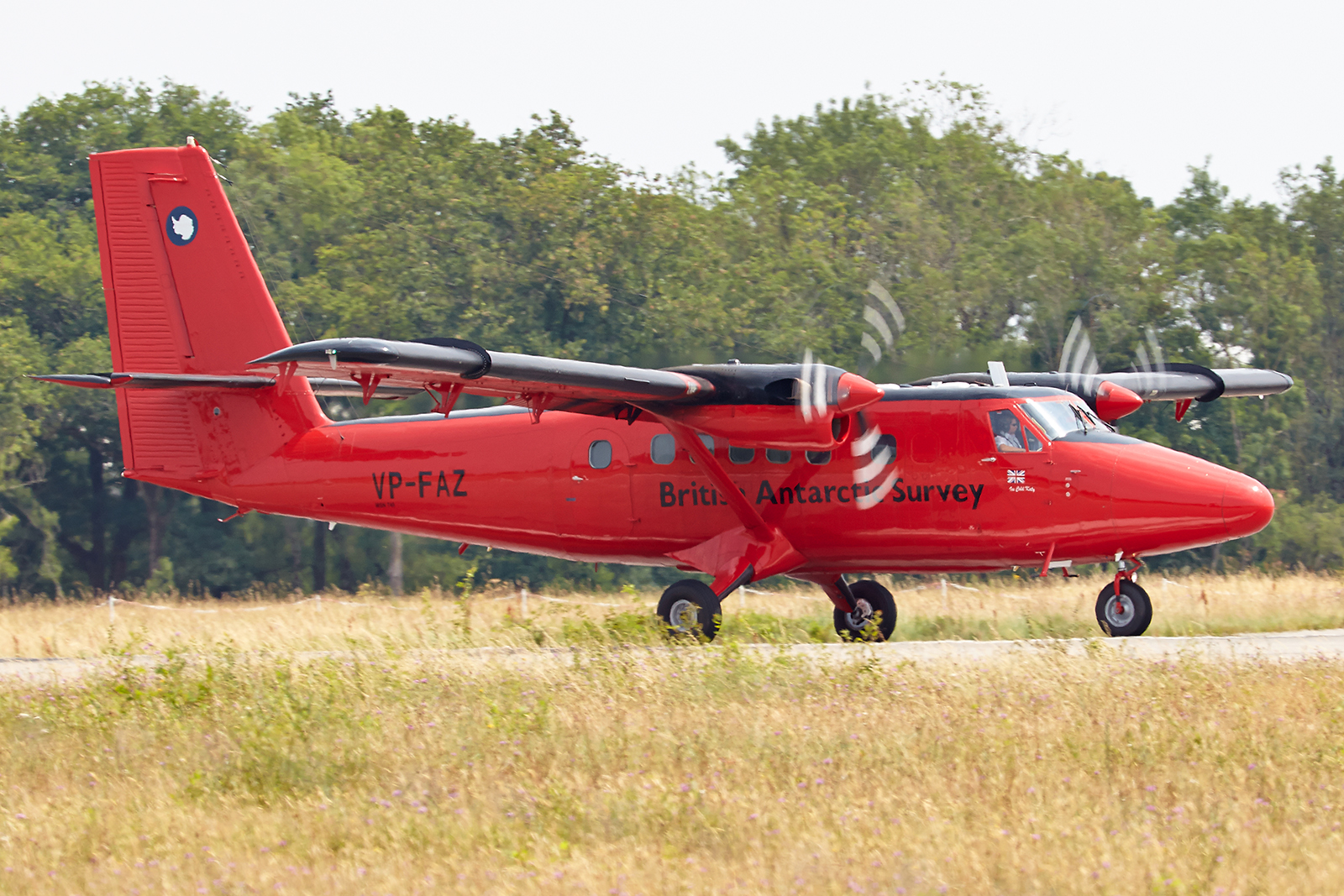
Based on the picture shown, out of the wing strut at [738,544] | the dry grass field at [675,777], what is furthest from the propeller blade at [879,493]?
the dry grass field at [675,777]

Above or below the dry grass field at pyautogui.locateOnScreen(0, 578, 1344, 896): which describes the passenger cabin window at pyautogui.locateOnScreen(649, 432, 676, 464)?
above

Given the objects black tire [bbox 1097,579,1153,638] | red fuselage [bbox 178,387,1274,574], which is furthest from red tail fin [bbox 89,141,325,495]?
black tire [bbox 1097,579,1153,638]

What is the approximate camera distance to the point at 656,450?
17.2 metres

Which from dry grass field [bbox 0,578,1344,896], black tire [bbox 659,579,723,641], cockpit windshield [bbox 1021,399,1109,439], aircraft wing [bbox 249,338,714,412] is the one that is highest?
aircraft wing [bbox 249,338,714,412]

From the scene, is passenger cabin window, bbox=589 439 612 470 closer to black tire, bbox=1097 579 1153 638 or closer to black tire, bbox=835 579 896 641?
black tire, bbox=835 579 896 641

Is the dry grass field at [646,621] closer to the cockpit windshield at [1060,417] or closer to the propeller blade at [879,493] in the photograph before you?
the propeller blade at [879,493]

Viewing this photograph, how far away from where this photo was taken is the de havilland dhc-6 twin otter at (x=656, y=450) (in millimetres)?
15281

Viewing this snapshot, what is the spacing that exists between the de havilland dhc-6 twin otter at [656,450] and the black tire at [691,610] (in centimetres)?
3

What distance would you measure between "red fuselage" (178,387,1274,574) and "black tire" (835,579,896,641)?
988 millimetres

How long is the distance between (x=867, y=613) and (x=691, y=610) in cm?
303

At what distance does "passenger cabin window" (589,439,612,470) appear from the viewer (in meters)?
17.5

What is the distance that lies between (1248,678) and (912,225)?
3317 cm

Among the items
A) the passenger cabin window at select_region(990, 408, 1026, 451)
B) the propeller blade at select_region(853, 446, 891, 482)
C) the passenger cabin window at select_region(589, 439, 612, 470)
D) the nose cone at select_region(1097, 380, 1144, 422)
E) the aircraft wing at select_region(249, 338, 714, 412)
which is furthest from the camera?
the nose cone at select_region(1097, 380, 1144, 422)

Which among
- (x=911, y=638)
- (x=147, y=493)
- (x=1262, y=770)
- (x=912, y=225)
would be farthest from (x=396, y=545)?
(x=1262, y=770)
